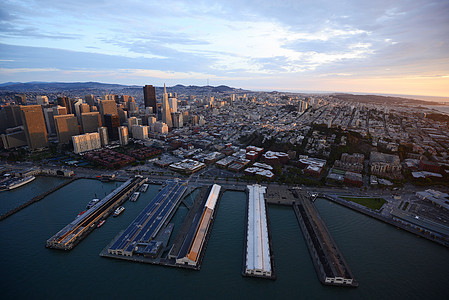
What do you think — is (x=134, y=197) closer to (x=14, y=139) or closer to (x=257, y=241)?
(x=257, y=241)

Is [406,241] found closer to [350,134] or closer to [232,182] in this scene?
[232,182]

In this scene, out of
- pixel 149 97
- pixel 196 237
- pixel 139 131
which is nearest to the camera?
pixel 196 237

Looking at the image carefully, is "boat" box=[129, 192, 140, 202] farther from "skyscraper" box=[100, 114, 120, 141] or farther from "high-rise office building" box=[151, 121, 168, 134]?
"high-rise office building" box=[151, 121, 168, 134]

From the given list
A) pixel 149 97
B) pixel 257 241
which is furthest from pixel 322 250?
pixel 149 97

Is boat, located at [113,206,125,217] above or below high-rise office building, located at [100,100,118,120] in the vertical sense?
below

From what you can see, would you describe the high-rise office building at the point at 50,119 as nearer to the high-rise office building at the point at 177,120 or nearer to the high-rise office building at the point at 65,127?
the high-rise office building at the point at 65,127

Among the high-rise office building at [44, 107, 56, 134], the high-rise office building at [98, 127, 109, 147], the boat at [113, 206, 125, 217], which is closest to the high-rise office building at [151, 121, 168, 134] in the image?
the high-rise office building at [98, 127, 109, 147]

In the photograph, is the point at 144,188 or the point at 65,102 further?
the point at 65,102
